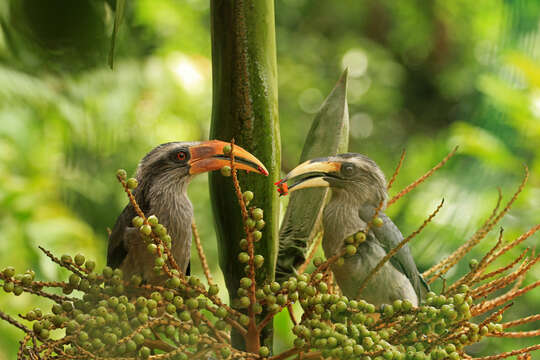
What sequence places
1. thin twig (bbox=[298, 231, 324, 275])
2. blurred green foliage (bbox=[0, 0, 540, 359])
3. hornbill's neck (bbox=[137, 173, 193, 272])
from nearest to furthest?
hornbill's neck (bbox=[137, 173, 193, 272]) < thin twig (bbox=[298, 231, 324, 275]) < blurred green foliage (bbox=[0, 0, 540, 359])

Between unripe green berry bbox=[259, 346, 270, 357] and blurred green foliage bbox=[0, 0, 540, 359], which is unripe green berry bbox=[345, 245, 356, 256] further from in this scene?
blurred green foliage bbox=[0, 0, 540, 359]

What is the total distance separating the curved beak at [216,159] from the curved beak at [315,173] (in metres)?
0.04

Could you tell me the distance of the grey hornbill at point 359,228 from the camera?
1.76 ft

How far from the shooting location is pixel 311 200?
61cm

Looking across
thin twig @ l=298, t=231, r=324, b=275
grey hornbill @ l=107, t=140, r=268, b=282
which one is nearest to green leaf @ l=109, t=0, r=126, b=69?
grey hornbill @ l=107, t=140, r=268, b=282

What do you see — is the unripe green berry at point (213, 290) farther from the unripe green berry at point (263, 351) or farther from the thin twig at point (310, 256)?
the thin twig at point (310, 256)

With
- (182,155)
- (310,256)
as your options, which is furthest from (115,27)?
(310,256)

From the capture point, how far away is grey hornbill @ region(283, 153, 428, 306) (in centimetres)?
54

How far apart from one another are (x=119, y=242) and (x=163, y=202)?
6 centimetres

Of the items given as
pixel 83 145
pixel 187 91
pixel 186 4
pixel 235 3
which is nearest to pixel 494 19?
pixel 187 91

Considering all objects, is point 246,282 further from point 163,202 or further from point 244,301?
point 163,202

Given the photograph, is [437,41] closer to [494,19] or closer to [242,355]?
[494,19]

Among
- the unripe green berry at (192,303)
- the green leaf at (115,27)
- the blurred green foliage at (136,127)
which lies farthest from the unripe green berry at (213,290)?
the blurred green foliage at (136,127)

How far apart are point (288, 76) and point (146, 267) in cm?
269
